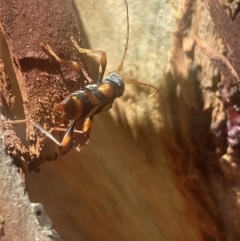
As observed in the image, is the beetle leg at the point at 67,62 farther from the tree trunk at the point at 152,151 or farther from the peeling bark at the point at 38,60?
the tree trunk at the point at 152,151

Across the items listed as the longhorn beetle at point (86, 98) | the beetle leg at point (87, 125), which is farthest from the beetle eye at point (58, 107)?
the beetle leg at point (87, 125)

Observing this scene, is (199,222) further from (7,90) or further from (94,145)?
(7,90)

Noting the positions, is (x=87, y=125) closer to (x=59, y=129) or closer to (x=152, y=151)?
(x=59, y=129)

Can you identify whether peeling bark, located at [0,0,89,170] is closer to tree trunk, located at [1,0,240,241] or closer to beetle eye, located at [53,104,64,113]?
beetle eye, located at [53,104,64,113]

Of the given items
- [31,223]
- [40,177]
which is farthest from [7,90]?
[40,177]

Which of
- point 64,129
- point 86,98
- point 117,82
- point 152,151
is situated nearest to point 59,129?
point 64,129

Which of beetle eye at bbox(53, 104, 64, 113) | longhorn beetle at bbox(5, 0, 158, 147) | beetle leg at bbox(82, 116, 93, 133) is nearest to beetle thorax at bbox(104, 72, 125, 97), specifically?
longhorn beetle at bbox(5, 0, 158, 147)

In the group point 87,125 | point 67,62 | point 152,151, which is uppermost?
point 67,62
